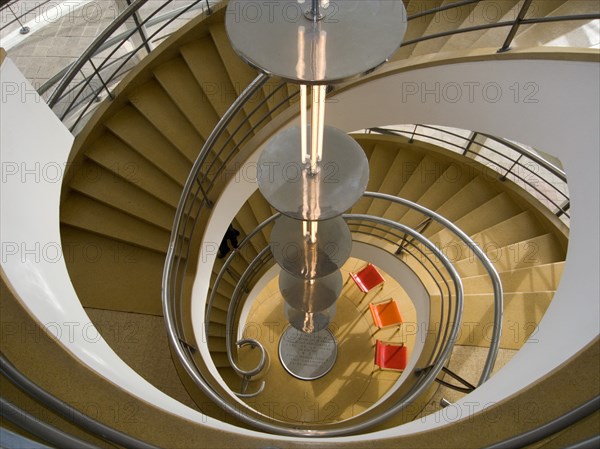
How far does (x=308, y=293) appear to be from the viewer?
4.63 metres

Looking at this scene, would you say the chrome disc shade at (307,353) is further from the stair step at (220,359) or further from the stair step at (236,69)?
the stair step at (236,69)

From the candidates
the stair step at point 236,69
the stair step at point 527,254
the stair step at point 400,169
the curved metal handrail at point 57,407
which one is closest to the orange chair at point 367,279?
the stair step at point 400,169

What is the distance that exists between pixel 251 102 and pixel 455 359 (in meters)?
3.64

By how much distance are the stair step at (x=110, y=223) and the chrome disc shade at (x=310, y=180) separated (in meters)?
2.73

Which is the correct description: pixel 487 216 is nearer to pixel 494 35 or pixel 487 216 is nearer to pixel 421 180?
pixel 421 180

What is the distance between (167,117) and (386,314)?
4982 mm

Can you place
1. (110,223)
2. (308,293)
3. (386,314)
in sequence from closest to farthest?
(308,293) → (110,223) → (386,314)

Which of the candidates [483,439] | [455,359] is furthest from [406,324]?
[483,439]

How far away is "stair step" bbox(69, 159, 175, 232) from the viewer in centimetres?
497

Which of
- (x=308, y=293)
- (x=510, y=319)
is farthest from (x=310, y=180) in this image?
(x=510, y=319)

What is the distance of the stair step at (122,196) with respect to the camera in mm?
4969

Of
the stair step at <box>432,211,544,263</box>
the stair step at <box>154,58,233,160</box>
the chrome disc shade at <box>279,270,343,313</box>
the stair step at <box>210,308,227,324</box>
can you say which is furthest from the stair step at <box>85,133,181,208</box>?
the stair step at <box>432,211,544,263</box>

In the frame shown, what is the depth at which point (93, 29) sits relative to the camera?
6086 mm

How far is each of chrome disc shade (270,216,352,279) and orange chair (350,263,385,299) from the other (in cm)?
469
